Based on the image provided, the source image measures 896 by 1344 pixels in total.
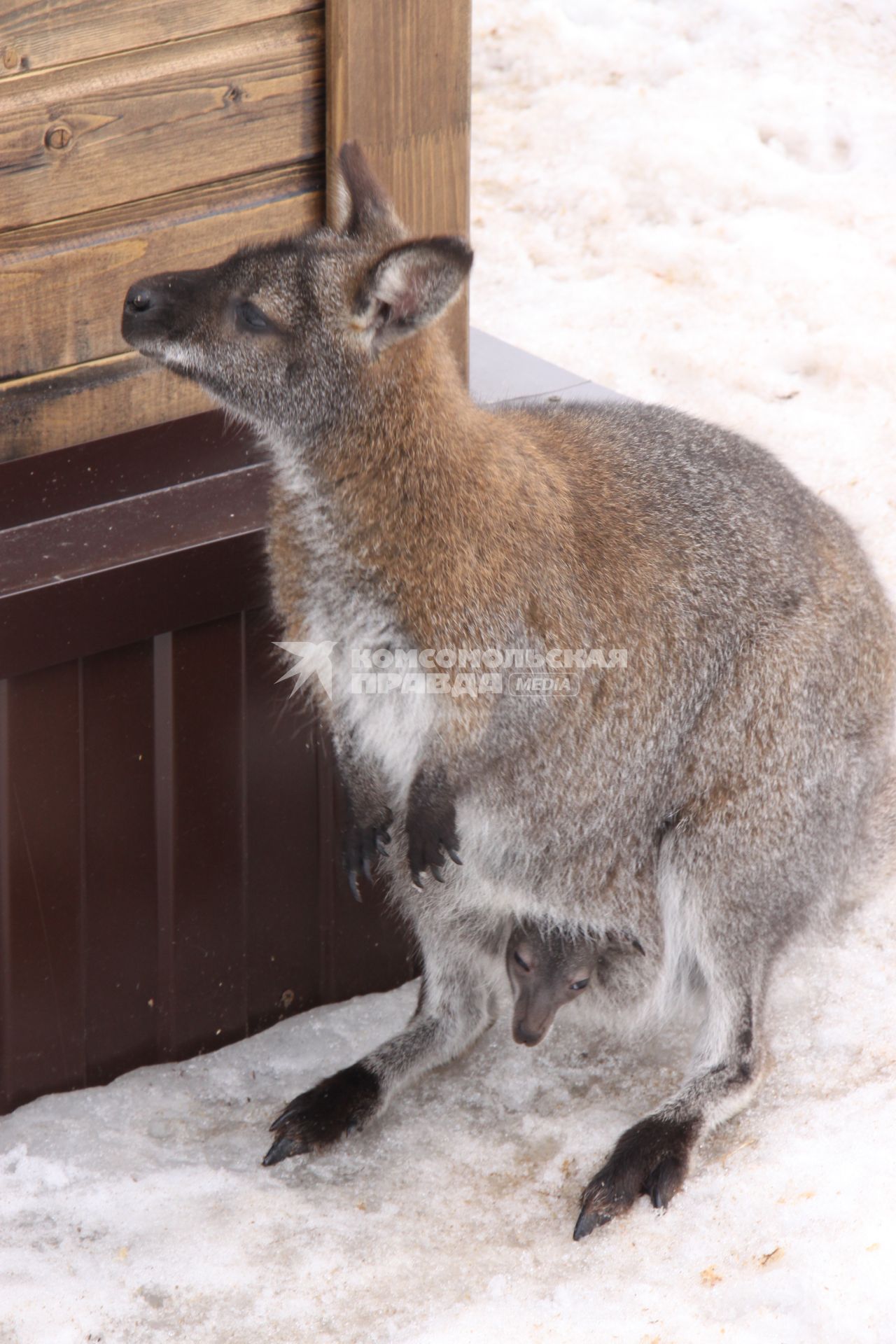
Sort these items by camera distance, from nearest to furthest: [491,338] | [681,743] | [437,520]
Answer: [437,520] → [681,743] → [491,338]

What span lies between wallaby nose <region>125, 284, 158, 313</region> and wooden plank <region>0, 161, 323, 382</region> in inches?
22.2

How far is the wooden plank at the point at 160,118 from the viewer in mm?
3451

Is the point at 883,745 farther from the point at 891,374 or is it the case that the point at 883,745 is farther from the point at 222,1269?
the point at 891,374

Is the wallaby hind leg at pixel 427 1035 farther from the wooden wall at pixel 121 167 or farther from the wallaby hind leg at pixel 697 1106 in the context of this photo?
the wooden wall at pixel 121 167

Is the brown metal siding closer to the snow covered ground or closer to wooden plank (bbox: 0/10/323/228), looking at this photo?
the snow covered ground

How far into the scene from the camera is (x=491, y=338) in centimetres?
482

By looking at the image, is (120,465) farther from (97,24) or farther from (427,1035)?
(427,1035)

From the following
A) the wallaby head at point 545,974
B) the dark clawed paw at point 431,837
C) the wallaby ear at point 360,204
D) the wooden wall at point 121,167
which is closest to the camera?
the wallaby ear at point 360,204

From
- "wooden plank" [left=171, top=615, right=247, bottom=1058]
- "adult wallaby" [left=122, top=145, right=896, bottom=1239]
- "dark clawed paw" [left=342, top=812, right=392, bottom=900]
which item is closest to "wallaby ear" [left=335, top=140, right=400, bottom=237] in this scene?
"adult wallaby" [left=122, top=145, right=896, bottom=1239]

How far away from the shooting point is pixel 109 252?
366 centimetres

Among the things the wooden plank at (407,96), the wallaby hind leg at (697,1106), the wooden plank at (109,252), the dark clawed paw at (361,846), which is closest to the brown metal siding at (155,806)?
the wooden plank at (109,252)

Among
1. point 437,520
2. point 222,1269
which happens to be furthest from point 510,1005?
point 437,520

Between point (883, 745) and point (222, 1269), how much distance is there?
1.77 metres

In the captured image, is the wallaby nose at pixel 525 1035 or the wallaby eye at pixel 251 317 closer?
the wallaby eye at pixel 251 317
